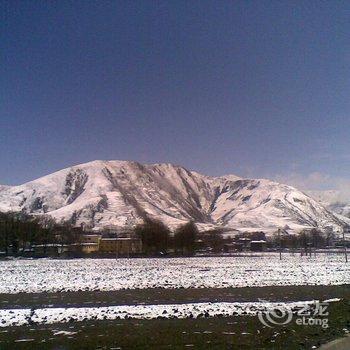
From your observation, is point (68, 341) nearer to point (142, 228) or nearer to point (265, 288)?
point (265, 288)

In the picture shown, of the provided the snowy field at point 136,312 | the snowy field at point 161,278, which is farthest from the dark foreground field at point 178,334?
the snowy field at point 161,278

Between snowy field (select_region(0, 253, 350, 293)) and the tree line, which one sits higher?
the tree line

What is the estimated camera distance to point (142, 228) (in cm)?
14700

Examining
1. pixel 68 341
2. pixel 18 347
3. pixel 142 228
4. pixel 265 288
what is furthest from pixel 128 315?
pixel 142 228

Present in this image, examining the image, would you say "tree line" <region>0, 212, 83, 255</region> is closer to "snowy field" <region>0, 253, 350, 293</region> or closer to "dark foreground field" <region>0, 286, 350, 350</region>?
"snowy field" <region>0, 253, 350, 293</region>

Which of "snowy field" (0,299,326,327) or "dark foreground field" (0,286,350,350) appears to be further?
"snowy field" (0,299,326,327)

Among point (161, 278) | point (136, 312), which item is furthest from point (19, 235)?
point (136, 312)
